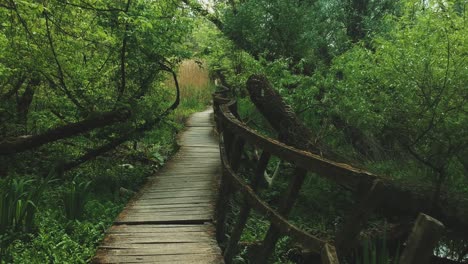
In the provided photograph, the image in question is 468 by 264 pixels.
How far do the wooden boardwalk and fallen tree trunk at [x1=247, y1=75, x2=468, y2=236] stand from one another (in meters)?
1.52

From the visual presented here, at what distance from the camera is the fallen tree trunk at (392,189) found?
4551mm

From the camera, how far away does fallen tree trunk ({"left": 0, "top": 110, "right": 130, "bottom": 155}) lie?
6.67 metres

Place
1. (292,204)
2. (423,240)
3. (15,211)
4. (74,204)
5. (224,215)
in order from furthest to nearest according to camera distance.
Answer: (74,204) < (224,215) < (15,211) < (292,204) < (423,240)

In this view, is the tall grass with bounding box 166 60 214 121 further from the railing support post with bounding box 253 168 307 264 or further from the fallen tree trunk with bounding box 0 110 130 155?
the railing support post with bounding box 253 168 307 264

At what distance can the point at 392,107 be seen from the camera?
6363 millimetres

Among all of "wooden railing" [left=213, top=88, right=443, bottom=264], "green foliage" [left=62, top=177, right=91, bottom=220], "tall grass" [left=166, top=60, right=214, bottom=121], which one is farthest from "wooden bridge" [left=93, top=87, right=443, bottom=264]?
"tall grass" [left=166, top=60, right=214, bottom=121]

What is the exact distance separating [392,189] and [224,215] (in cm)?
216

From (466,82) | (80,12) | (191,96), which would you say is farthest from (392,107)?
(191,96)

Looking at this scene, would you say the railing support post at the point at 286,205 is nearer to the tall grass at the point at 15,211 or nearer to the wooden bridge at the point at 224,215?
the wooden bridge at the point at 224,215

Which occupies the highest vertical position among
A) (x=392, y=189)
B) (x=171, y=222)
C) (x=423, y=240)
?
(x=423, y=240)

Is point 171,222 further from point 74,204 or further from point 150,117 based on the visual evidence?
point 150,117

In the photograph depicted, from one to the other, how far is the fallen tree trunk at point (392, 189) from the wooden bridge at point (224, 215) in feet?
1.56

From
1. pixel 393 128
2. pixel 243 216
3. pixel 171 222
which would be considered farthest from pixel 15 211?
pixel 393 128

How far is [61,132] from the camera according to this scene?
6965mm
